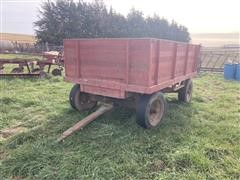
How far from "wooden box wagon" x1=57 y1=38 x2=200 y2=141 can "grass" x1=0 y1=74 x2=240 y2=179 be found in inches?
15.6

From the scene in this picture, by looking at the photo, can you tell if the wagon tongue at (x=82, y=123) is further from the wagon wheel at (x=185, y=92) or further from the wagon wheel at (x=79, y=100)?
the wagon wheel at (x=185, y=92)

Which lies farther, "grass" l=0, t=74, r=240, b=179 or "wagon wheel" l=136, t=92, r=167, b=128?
"wagon wheel" l=136, t=92, r=167, b=128

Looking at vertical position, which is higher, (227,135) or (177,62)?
(177,62)

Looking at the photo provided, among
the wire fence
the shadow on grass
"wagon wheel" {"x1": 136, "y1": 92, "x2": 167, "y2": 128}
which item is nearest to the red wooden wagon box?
"wagon wheel" {"x1": 136, "y1": 92, "x2": 167, "y2": 128}

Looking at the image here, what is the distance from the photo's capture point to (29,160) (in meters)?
3.22

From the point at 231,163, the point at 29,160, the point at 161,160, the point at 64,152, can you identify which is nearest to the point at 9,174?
the point at 29,160

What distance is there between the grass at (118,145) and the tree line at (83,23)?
2345 cm

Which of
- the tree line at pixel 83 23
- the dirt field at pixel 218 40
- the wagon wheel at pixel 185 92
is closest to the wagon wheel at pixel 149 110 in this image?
the wagon wheel at pixel 185 92

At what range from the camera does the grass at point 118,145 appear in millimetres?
3037

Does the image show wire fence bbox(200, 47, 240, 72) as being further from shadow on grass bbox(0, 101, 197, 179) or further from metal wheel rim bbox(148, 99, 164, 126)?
shadow on grass bbox(0, 101, 197, 179)

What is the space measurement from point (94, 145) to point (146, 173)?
0.99 m

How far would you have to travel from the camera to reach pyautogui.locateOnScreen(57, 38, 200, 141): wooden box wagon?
3799 millimetres

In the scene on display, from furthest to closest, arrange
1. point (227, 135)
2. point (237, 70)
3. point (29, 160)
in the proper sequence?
1. point (237, 70)
2. point (227, 135)
3. point (29, 160)

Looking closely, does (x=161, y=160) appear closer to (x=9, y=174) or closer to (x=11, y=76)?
(x=9, y=174)
